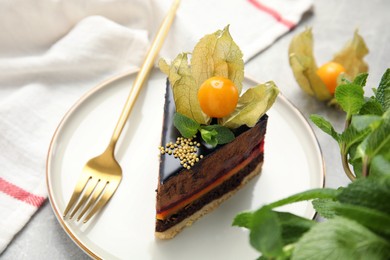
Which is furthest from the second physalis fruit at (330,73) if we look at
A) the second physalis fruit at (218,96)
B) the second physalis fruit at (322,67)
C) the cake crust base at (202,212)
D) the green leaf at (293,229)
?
the green leaf at (293,229)

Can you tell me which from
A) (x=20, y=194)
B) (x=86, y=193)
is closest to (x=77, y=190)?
(x=86, y=193)

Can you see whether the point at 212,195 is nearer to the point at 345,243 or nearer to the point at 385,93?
the point at 385,93

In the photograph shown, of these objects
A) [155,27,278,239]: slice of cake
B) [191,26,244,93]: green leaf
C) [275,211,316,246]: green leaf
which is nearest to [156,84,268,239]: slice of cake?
[155,27,278,239]: slice of cake

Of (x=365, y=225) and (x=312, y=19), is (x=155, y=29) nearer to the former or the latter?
(x=312, y=19)

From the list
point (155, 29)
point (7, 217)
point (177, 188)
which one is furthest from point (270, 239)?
point (155, 29)

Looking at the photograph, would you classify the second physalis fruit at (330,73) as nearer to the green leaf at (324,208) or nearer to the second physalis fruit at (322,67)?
the second physalis fruit at (322,67)

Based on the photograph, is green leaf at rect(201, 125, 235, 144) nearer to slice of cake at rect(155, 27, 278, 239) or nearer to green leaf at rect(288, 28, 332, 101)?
slice of cake at rect(155, 27, 278, 239)
